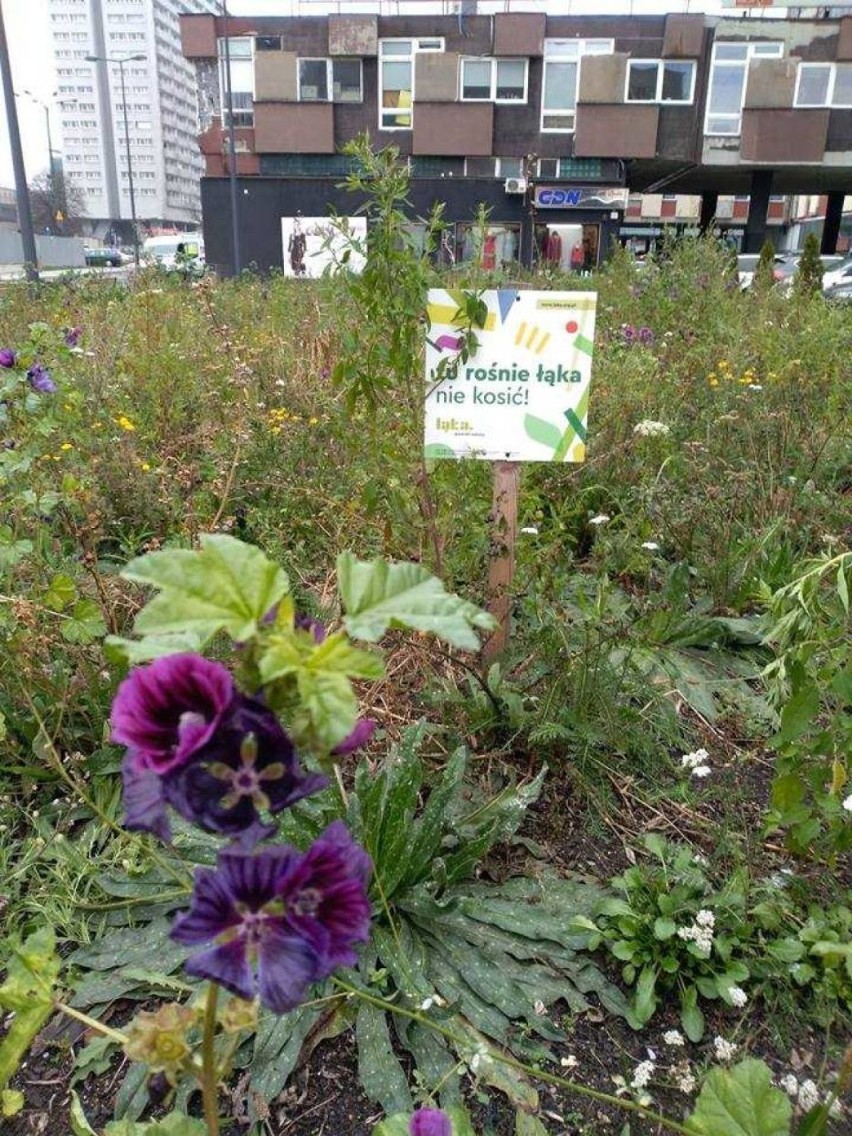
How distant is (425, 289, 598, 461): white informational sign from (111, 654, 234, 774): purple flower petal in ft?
6.26

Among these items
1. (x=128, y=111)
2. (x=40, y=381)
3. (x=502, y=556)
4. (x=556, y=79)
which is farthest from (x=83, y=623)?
(x=128, y=111)

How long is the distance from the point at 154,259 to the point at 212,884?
35.5ft

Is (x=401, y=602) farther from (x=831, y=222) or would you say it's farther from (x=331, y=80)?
(x=831, y=222)

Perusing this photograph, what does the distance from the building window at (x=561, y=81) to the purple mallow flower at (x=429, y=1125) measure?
29584mm

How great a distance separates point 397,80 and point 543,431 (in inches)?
1113

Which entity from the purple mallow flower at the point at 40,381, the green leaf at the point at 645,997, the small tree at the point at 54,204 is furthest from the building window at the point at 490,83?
the small tree at the point at 54,204

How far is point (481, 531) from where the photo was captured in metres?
2.61

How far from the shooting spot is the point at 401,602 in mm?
682

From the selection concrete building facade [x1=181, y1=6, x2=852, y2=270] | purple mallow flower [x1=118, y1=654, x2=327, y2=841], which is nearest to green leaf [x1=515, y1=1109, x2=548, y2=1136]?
purple mallow flower [x1=118, y1=654, x2=327, y2=841]

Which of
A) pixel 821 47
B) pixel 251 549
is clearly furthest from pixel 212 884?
pixel 821 47

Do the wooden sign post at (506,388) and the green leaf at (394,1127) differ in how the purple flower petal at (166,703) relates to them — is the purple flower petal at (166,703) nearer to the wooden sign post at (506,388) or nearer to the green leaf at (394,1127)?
the green leaf at (394,1127)

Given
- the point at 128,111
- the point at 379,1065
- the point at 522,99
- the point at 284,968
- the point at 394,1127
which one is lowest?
the point at 379,1065

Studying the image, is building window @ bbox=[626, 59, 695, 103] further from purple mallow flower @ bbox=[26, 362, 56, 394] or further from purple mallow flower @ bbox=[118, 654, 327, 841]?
purple mallow flower @ bbox=[118, 654, 327, 841]

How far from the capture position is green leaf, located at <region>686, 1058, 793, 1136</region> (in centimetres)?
113
